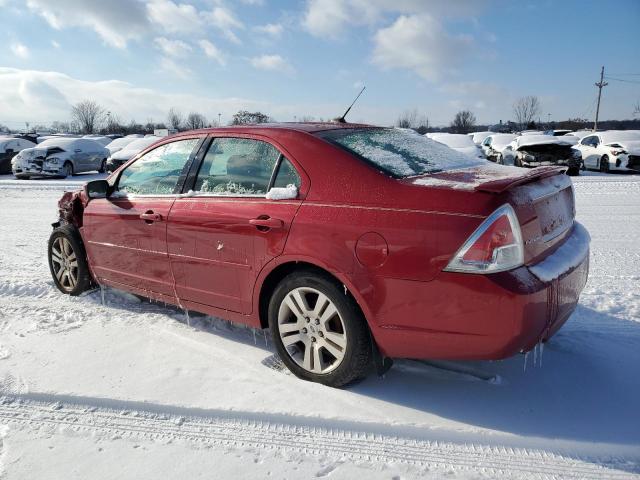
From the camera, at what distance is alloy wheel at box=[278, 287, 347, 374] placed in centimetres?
296

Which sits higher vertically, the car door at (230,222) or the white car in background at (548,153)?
the white car in background at (548,153)

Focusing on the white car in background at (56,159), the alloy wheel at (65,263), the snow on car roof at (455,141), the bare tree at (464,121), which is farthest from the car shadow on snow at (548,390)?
the bare tree at (464,121)

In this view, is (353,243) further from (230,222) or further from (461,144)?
(461,144)

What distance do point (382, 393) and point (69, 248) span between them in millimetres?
3275

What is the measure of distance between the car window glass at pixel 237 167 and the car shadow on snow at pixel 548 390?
143 cm

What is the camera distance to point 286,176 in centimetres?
318

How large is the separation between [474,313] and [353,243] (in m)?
0.70

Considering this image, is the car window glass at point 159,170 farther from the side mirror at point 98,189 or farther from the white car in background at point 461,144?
the white car in background at point 461,144

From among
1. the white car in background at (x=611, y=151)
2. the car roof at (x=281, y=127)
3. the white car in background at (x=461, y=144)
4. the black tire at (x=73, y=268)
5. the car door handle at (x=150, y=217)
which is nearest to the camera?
the car roof at (x=281, y=127)

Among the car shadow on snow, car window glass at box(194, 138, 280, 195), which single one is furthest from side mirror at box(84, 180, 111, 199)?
the car shadow on snow

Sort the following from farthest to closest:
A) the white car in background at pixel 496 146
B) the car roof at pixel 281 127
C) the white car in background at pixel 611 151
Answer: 1. the white car in background at pixel 496 146
2. the white car in background at pixel 611 151
3. the car roof at pixel 281 127

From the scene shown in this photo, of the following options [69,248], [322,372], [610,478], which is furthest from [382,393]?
[69,248]

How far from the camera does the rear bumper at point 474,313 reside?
244cm

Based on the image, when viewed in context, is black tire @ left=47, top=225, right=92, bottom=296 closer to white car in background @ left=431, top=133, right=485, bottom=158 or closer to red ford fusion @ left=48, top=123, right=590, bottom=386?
red ford fusion @ left=48, top=123, right=590, bottom=386
